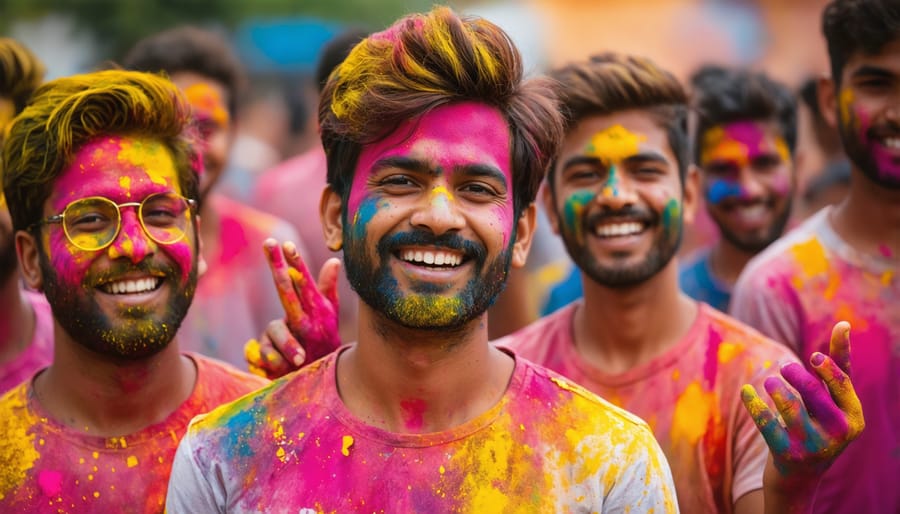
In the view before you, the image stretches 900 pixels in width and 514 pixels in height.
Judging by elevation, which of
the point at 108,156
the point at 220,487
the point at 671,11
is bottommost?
the point at 671,11

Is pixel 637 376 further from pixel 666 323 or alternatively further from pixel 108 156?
pixel 108 156

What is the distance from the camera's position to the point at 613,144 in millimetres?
5227

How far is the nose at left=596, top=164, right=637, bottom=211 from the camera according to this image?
16.8 ft

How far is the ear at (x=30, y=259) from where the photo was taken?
4.48 metres

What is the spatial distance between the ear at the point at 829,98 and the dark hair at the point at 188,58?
3.45 meters

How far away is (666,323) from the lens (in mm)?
5105

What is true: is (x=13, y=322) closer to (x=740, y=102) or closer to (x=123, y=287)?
(x=123, y=287)

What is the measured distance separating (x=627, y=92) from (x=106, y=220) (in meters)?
2.18

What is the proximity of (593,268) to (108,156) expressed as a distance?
1.94m

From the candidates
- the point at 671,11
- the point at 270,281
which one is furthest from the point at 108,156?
the point at 671,11

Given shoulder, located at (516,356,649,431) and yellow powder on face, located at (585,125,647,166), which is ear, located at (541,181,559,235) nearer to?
yellow powder on face, located at (585,125,647,166)

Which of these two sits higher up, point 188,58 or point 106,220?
point 106,220

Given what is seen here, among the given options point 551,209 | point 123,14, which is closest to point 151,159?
point 551,209

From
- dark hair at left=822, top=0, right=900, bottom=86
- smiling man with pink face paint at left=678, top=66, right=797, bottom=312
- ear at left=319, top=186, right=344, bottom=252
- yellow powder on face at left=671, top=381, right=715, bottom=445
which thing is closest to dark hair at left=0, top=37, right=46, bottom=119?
ear at left=319, top=186, right=344, bottom=252
